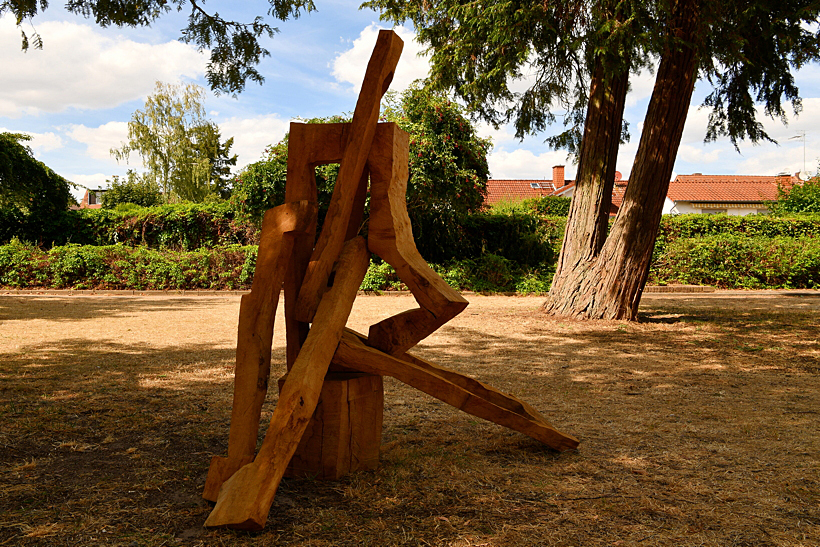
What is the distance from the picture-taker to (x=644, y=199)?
8289 mm

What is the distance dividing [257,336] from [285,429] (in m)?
0.57

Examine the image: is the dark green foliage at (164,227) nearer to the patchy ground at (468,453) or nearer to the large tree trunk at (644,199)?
the patchy ground at (468,453)

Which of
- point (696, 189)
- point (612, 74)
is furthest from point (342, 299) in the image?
point (696, 189)

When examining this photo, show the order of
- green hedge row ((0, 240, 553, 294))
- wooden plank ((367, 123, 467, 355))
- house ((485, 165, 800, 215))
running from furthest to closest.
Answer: house ((485, 165, 800, 215))
green hedge row ((0, 240, 553, 294))
wooden plank ((367, 123, 467, 355))

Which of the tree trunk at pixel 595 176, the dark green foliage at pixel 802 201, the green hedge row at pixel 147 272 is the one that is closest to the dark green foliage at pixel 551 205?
the green hedge row at pixel 147 272

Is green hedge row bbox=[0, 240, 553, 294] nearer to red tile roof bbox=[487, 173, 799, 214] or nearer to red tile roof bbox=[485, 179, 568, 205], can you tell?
red tile roof bbox=[485, 179, 568, 205]

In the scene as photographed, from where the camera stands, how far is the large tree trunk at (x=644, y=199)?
8141 mm

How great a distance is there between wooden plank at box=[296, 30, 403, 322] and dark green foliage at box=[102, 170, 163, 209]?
1456 inches

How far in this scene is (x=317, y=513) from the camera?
2.43 m

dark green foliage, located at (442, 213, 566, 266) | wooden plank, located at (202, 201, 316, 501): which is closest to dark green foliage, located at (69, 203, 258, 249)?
dark green foliage, located at (442, 213, 566, 266)

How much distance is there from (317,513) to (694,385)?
12.8ft

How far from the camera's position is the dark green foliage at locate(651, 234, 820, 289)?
14875 millimetres

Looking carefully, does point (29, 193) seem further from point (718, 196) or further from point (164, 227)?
point (718, 196)

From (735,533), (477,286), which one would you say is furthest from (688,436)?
(477,286)
